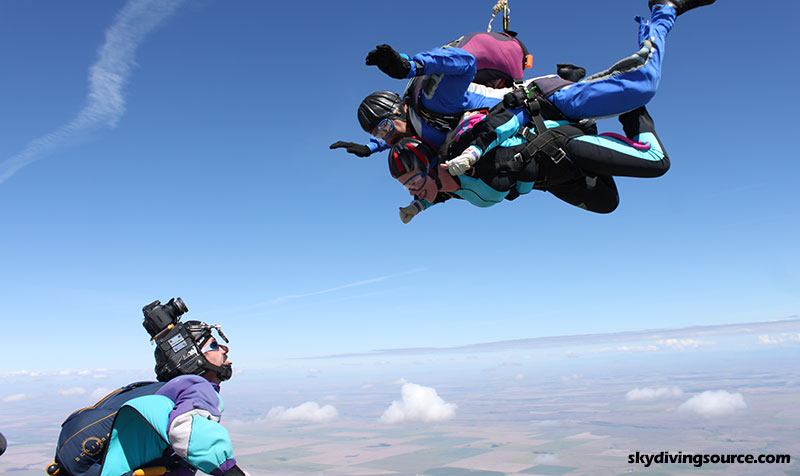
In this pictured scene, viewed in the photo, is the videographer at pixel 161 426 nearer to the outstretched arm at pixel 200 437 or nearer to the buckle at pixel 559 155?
the outstretched arm at pixel 200 437

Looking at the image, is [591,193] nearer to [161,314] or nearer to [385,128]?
[385,128]

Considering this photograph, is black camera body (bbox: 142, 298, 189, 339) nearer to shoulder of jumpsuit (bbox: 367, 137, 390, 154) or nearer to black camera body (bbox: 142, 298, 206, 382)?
black camera body (bbox: 142, 298, 206, 382)

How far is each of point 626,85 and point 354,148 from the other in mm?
1781

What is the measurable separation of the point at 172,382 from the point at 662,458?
21.7 feet

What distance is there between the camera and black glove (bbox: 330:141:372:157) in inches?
127

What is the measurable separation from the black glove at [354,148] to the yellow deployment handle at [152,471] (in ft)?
8.00

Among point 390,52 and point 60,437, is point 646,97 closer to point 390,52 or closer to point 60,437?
point 390,52

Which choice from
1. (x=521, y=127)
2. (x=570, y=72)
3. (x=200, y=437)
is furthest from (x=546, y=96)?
(x=200, y=437)

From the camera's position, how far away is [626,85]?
2.93 m

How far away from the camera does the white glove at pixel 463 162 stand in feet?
8.73

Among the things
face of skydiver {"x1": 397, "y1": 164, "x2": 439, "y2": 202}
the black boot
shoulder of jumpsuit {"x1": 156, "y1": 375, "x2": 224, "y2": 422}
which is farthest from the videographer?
the black boot

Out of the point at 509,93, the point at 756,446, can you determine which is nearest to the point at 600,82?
the point at 509,93

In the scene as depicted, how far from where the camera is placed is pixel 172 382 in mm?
3104

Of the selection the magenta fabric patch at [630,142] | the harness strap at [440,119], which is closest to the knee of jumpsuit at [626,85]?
the magenta fabric patch at [630,142]
